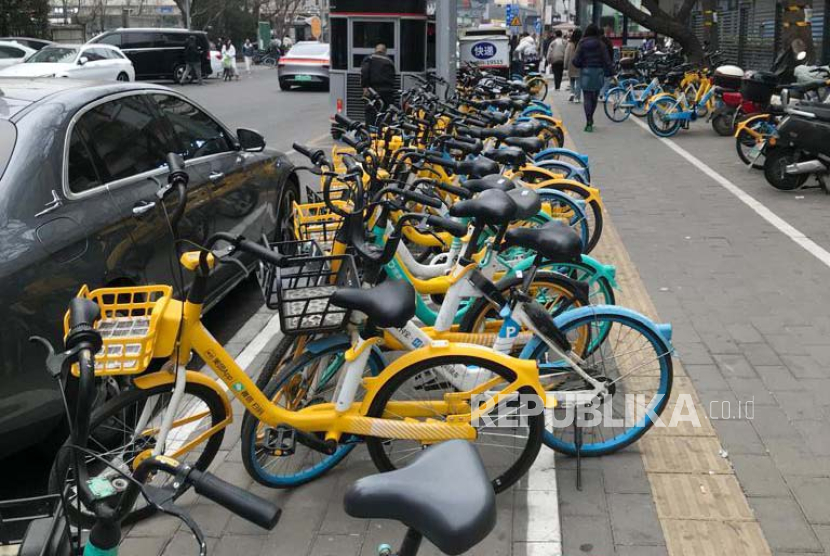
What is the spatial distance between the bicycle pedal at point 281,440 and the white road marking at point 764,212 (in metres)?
5.09

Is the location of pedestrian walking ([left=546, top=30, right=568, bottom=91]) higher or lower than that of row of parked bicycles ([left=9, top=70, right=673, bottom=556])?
higher

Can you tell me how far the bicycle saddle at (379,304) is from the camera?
324 cm

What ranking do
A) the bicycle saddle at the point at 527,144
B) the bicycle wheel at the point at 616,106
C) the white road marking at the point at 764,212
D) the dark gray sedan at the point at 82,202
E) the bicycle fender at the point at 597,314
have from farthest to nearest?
1. the bicycle wheel at the point at 616,106
2. the white road marking at the point at 764,212
3. the bicycle saddle at the point at 527,144
4. the bicycle fender at the point at 597,314
5. the dark gray sedan at the point at 82,202

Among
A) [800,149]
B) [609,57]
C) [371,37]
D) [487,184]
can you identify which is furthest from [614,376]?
[609,57]

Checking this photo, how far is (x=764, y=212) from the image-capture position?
28.9 ft

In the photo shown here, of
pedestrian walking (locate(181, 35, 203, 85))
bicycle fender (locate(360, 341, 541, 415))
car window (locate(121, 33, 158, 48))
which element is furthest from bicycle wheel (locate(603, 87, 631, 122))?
car window (locate(121, 33, 158, 48))

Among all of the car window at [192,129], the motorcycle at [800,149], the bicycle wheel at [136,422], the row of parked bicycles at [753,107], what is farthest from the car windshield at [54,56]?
the bicycle wheel at [136,422]

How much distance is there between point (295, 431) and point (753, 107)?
11.5 meters

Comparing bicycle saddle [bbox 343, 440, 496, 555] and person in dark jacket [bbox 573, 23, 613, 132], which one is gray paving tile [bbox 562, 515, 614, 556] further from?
person in dark jacket [bbox 573, 23, 613, 132]

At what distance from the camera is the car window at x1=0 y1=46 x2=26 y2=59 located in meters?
24.8

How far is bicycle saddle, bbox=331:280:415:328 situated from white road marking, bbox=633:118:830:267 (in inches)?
191

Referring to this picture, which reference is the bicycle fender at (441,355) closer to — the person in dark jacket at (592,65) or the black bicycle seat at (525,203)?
the black bicycle seat at (525,203)

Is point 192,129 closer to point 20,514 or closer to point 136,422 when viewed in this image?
point 136,422

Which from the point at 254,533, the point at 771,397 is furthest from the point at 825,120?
the point at 254,533
